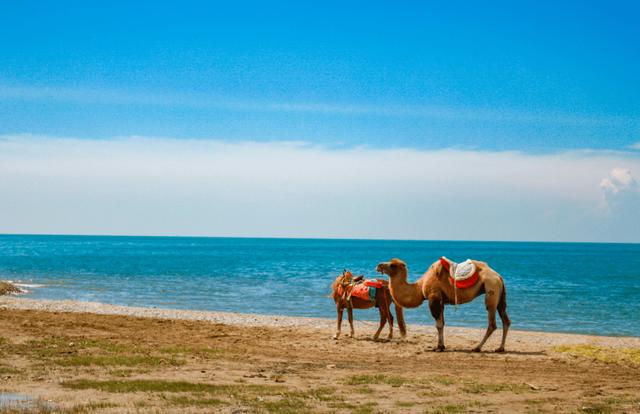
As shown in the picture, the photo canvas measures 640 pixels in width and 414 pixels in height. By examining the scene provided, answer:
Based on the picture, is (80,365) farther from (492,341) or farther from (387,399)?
(492,341)

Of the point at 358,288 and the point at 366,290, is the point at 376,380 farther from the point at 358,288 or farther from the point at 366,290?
the point at 358,288

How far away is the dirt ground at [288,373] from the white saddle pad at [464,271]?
1847mm

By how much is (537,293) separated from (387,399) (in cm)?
3917

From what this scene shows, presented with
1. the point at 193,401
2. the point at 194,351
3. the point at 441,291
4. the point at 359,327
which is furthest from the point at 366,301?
the point at 193,401

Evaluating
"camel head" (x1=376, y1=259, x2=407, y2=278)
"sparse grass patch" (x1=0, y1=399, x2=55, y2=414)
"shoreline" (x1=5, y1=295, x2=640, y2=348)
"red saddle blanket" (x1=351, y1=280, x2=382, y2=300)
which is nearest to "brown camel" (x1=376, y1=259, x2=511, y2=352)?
"camel head" (x1=376, y1=259, x2=407, y2=278)

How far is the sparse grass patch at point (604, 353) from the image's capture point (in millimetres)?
15531

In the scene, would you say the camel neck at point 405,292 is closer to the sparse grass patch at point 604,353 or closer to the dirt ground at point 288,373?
the dirt ground at point 288,373

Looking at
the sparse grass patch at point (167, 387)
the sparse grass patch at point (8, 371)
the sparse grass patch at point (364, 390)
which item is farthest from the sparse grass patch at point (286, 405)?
the sparse grass patch at point (8, 371)

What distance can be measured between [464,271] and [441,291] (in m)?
0.76

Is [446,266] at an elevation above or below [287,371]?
above

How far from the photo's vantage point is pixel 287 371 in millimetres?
12961

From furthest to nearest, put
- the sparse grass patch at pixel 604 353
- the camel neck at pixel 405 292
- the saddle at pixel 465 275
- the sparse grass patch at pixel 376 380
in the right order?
the camel neck at pixel 405 292 < the saddle at pixel 465 275 < the sparse grass patch at pixel 604 353 < the sparse grass patch at pixel 376 380

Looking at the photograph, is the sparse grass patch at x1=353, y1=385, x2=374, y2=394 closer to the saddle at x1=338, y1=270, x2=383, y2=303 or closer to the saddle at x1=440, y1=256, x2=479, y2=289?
the saddle at x1=440, y1=256, x2=479, y2=289

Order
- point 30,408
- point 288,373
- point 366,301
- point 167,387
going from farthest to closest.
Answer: point 366,301 → point 288,373 → point 167,387 → point 30,408
